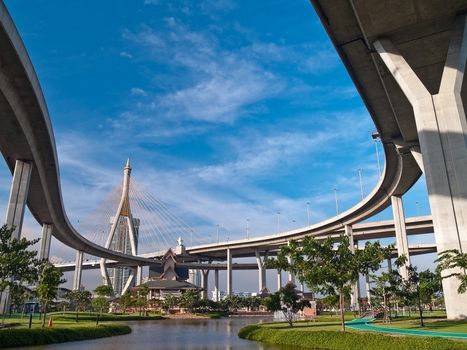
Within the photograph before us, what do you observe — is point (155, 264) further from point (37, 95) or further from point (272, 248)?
point (37, 95)

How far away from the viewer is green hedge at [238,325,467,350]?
2027cm

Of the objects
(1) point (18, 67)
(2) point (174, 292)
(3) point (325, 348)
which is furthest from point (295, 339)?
(2) point (174, 292)

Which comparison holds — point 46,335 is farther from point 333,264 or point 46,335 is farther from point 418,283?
point 418,283

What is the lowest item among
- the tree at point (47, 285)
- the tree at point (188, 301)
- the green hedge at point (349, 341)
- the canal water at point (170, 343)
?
the canal water at point (170, 343)

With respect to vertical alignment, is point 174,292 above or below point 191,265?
below

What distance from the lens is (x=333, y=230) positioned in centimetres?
10606

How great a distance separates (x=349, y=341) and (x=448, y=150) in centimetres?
1546

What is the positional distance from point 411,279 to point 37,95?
44.5 m

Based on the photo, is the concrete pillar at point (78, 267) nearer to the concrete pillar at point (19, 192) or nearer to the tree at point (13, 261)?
the concrete pillar at point (19, 192)

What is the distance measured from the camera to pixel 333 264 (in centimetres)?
3319

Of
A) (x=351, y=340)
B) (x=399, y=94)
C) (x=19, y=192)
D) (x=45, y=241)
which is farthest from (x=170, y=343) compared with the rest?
(x=45, y=241)

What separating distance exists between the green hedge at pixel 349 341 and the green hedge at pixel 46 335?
570 inches

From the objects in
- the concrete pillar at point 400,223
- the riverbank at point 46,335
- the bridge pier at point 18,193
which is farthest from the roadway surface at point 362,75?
the riverbank at point 46,335

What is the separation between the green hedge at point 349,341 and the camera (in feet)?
66.5
